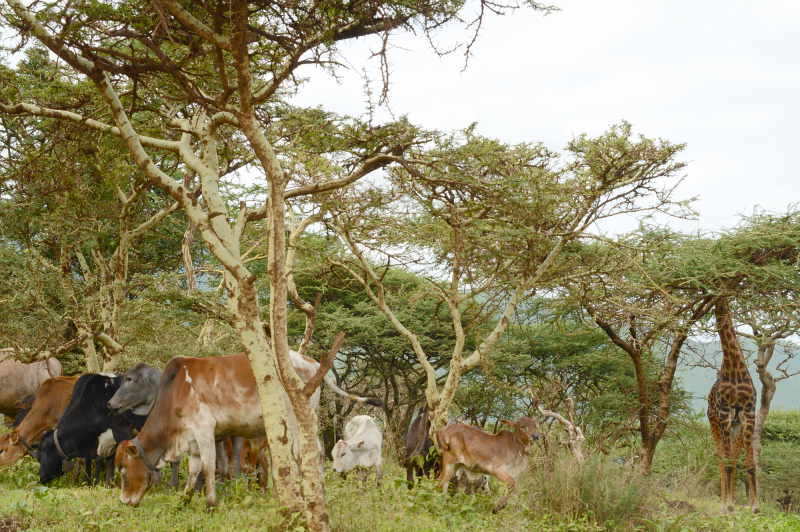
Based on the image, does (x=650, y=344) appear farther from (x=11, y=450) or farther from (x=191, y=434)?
(x=11, y=450)

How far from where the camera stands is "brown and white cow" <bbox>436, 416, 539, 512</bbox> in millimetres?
9062

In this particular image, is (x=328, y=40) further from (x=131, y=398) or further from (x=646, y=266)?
(x=646, y=266)

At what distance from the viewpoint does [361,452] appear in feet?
34.4

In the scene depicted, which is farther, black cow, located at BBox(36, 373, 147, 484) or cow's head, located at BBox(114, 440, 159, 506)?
black cow, located at BBox(36, 373, 147, 484)

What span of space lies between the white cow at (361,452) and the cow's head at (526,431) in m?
2.21

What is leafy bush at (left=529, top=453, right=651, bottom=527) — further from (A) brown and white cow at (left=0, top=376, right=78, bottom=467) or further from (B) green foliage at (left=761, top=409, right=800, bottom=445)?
(B) green foliage at (left=761, top=409, right=800, bottom=445)

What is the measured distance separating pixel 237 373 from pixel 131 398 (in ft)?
6.58

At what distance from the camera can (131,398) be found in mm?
9125

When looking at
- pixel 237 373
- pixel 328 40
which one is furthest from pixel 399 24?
pixel 237 373

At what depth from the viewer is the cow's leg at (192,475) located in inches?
300

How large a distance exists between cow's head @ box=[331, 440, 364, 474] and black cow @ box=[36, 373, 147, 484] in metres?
2.83

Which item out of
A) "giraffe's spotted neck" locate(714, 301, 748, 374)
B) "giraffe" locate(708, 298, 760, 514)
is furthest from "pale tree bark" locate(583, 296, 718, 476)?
"giraffe" locate(708, 298, 760, 514)

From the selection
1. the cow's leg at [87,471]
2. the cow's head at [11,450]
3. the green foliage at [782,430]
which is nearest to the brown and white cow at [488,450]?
the cow's leg at [87,471]

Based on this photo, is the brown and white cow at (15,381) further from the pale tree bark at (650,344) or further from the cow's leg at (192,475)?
the pale tree bark at (650,344)
